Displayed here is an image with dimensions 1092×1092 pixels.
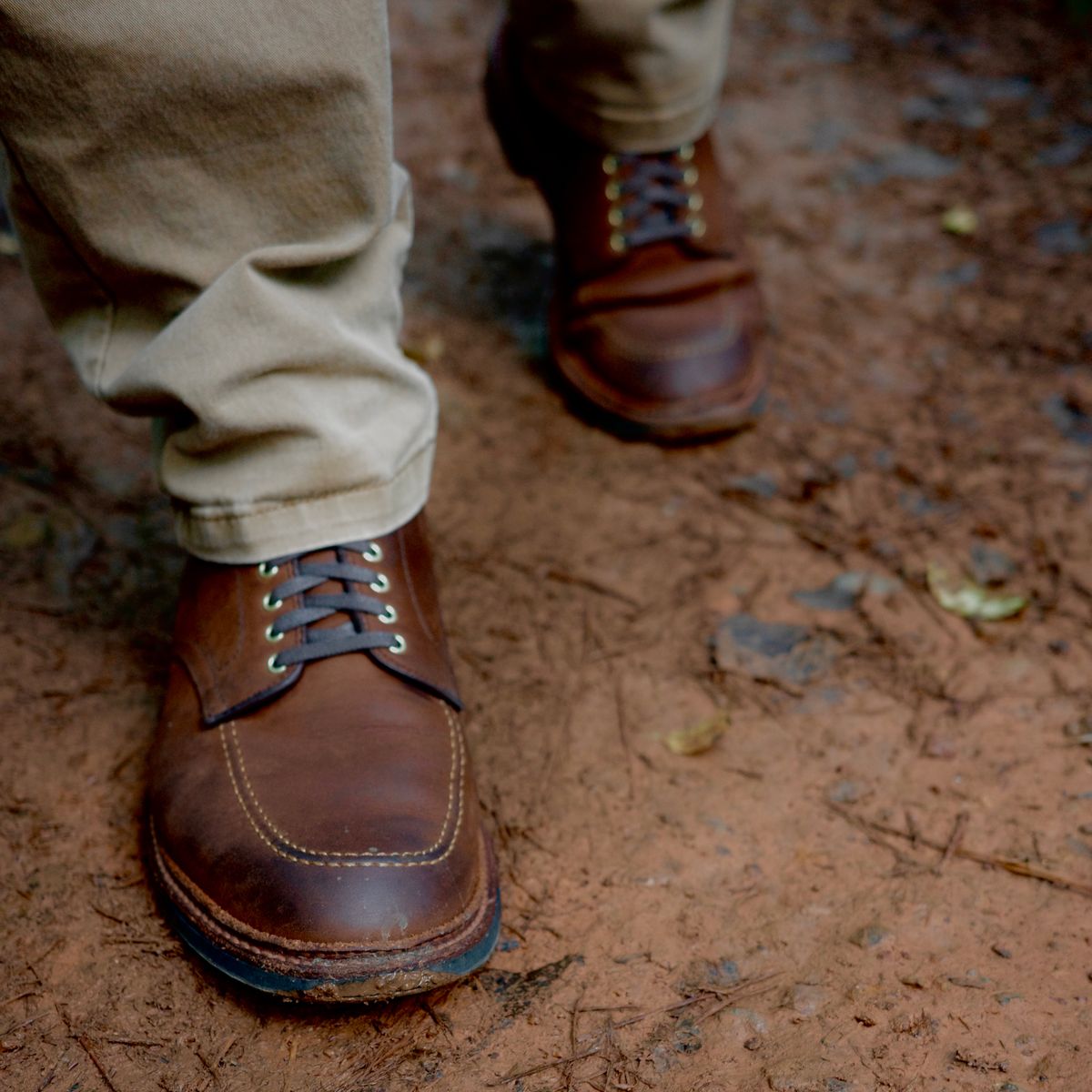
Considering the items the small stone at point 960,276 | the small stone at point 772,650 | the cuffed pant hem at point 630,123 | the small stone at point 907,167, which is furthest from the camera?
the small stone at point 907,167

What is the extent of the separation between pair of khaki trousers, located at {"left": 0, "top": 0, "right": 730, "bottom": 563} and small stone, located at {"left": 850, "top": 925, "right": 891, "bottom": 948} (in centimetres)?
62

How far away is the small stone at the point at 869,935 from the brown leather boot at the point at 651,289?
813 mm

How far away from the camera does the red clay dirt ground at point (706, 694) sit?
0.92 m

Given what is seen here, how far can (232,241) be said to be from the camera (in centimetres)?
99

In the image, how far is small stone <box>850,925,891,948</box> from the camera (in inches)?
38.9

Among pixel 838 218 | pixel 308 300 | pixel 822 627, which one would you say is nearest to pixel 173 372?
pixel 308 300

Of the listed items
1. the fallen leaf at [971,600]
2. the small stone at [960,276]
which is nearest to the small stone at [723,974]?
the fallen leaf at [971,600]

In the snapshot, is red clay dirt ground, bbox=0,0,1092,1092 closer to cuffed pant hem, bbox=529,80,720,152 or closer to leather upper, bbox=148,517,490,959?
leather upper, bbox=148,517,490,959

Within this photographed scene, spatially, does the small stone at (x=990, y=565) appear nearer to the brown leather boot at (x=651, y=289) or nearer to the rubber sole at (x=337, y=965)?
the brown leather boot at (x=651, y=289)

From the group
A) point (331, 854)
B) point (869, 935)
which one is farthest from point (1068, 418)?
point (331, 854)

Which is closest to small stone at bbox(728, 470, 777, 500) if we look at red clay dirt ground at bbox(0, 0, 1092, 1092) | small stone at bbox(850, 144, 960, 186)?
red clay dirt ground at bbox(0, 0, 1092, 1092)

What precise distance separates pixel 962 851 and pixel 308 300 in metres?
0.86

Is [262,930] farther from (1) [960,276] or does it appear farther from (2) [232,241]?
(1) [960,276]

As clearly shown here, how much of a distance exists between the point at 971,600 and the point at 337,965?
934 mm
